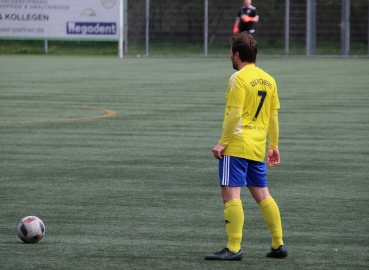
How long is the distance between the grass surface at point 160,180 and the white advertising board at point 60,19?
724 inches

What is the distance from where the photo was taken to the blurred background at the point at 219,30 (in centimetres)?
4188

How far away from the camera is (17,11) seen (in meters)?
40.9

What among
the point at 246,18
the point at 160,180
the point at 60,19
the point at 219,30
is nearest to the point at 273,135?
the point at 160,180

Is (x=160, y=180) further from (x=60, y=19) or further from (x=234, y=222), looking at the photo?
(x=60, y=19)

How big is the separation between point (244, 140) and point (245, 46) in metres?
0.64

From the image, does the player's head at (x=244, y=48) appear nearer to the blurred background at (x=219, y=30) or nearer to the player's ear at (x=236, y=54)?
the player's ear at (x=236, y=54)

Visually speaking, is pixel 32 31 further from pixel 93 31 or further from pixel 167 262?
pixel 167 262

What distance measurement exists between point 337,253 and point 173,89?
644 inches

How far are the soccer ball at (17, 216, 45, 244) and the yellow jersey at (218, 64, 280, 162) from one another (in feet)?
5.29

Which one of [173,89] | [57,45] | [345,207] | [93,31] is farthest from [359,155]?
[57,45]

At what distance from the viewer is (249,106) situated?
251 inches

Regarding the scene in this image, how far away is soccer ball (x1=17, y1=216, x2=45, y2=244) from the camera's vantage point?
6.93 meters

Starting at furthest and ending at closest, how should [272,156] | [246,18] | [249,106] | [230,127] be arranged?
1. [246,18]
2. [272,156]
3. [249,106]
4. [230,127]

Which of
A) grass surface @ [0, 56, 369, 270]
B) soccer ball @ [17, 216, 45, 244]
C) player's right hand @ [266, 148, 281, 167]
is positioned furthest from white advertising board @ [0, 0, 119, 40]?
→ player's right hand @ [266, 148, 281, 167]
